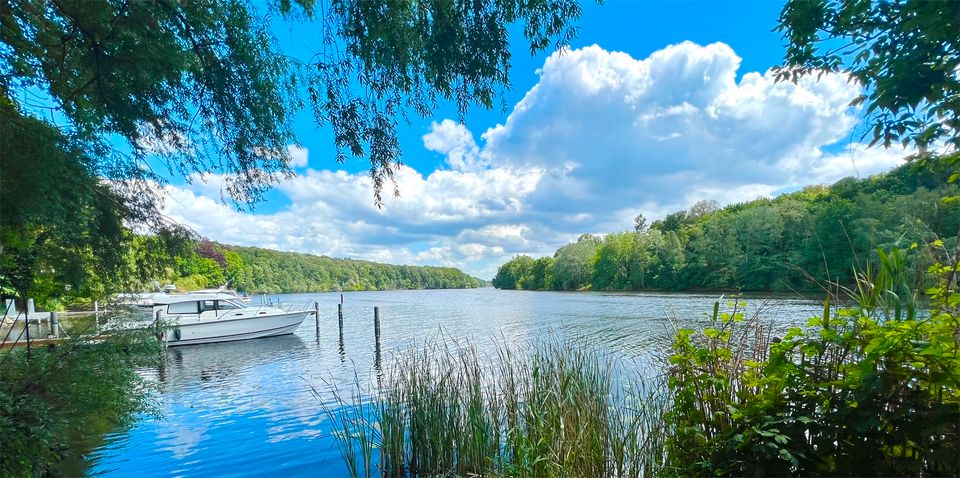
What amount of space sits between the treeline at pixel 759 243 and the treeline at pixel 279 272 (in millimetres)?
7132

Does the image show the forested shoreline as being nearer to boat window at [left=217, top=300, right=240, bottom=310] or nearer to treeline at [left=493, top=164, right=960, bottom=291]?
boat window at [left=217, top=300, right=240, bottom=310]

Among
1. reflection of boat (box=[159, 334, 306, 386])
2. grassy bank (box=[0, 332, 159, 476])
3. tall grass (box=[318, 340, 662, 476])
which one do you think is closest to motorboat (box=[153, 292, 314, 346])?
reflection of boat (box=[159, 334, 306, 386])

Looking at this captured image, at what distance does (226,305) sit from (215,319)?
1.49 metres

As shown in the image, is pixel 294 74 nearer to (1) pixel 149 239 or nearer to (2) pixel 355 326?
(1) pixel 149 239

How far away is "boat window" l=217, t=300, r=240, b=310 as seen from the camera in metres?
21.2

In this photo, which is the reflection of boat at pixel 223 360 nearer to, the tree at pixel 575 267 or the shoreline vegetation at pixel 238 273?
the shoreline vegetation at pixel 238 273

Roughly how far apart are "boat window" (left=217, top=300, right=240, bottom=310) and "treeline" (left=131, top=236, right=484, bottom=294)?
1.71m

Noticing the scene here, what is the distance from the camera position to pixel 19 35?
3.57 meters

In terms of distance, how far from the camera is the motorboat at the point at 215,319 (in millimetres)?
19734

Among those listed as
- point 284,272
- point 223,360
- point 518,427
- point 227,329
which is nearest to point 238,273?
point 227,329

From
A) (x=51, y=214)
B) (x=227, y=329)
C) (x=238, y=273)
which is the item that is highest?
(x=238, y=273)

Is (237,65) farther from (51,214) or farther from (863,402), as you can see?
(863,402)

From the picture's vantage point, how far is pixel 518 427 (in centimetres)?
442

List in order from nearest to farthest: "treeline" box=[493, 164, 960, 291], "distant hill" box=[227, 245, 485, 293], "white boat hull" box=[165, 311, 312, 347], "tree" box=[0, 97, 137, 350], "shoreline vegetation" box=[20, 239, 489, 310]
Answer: "tree" box=[0, 97, 137, 350], "shoreline vegetation" box=[20, 239, 489, 310], "treeline" box=[493, 164, 960, 291], "white boat hull" box=[165, 311, 312, 347], "distant hill" box=[227, 245, 485, 293]
